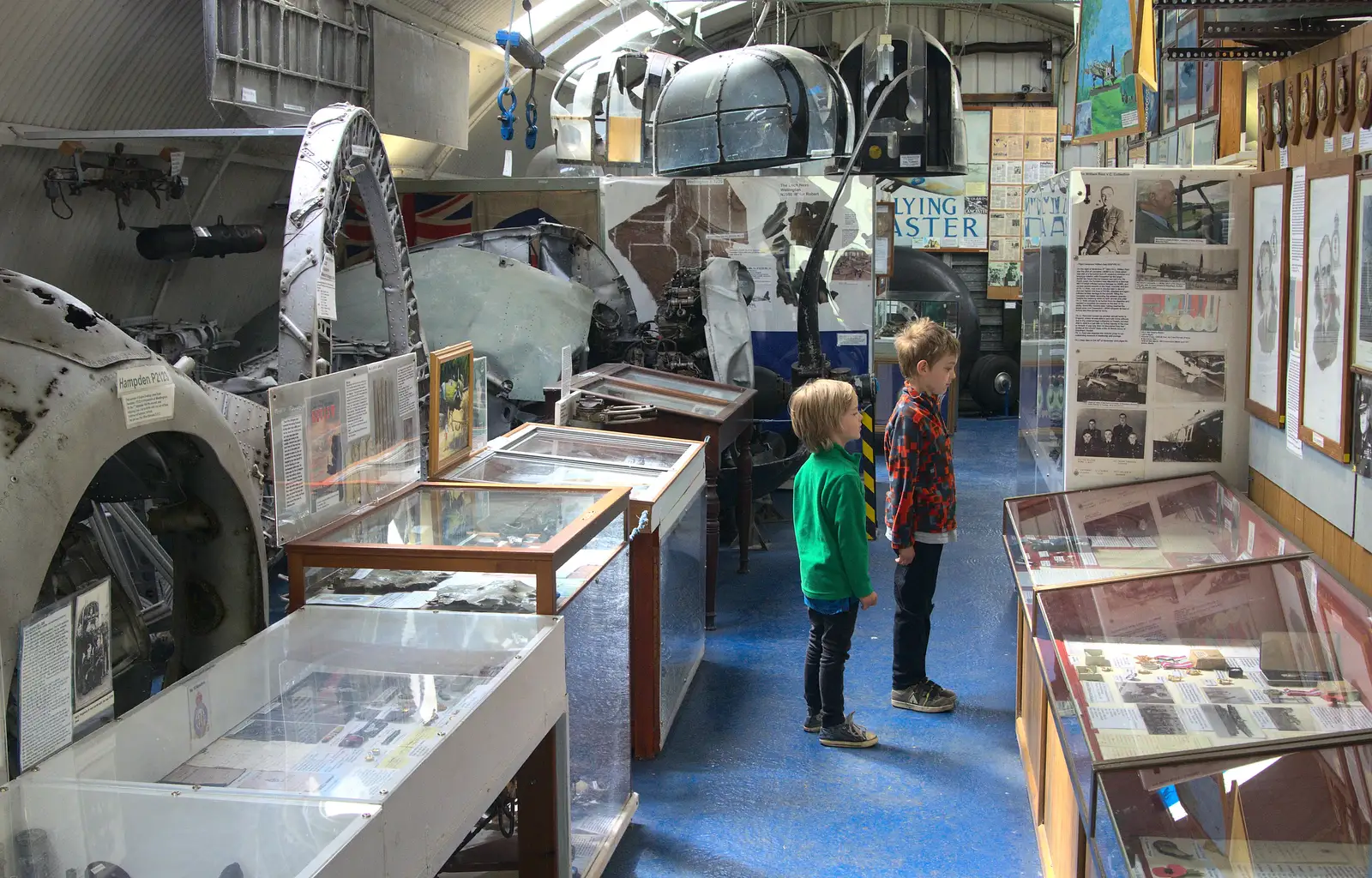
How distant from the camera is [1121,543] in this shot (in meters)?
3.80

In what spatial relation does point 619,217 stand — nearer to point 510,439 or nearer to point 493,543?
point 510,439

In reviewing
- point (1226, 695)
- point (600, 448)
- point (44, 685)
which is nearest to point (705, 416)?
point (600, 448)

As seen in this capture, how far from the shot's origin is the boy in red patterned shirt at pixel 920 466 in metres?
4.40

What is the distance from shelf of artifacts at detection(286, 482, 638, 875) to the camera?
280 cm

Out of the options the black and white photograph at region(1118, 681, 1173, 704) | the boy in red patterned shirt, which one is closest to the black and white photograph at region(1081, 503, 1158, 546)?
the boy in red patterned shirt

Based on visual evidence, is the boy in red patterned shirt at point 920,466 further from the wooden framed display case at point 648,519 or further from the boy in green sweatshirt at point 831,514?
the wooden framed display case at point 648,519

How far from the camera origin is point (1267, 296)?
3.86m

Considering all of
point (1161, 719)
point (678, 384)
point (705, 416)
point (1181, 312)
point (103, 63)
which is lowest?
point (1161, 719)

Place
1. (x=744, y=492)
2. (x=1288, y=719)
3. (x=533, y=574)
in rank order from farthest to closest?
(x=744, y=492), (x=533, y=574), (x=1288, y=719)

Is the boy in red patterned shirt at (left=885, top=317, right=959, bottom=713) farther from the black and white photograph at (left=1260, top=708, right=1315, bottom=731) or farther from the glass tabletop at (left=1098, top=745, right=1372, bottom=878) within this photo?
the glass tabletop at (left=1098, top=745, right=1372, bottom=878)

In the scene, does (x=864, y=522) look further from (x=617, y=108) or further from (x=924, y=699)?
(x=617, y=108)

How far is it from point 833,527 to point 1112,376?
122 centimetres

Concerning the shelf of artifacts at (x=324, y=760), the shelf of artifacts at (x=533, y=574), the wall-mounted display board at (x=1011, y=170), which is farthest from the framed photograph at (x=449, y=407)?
the wall-mounted display board at (x=1011, y=170)

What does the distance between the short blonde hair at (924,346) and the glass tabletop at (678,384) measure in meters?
2.20
